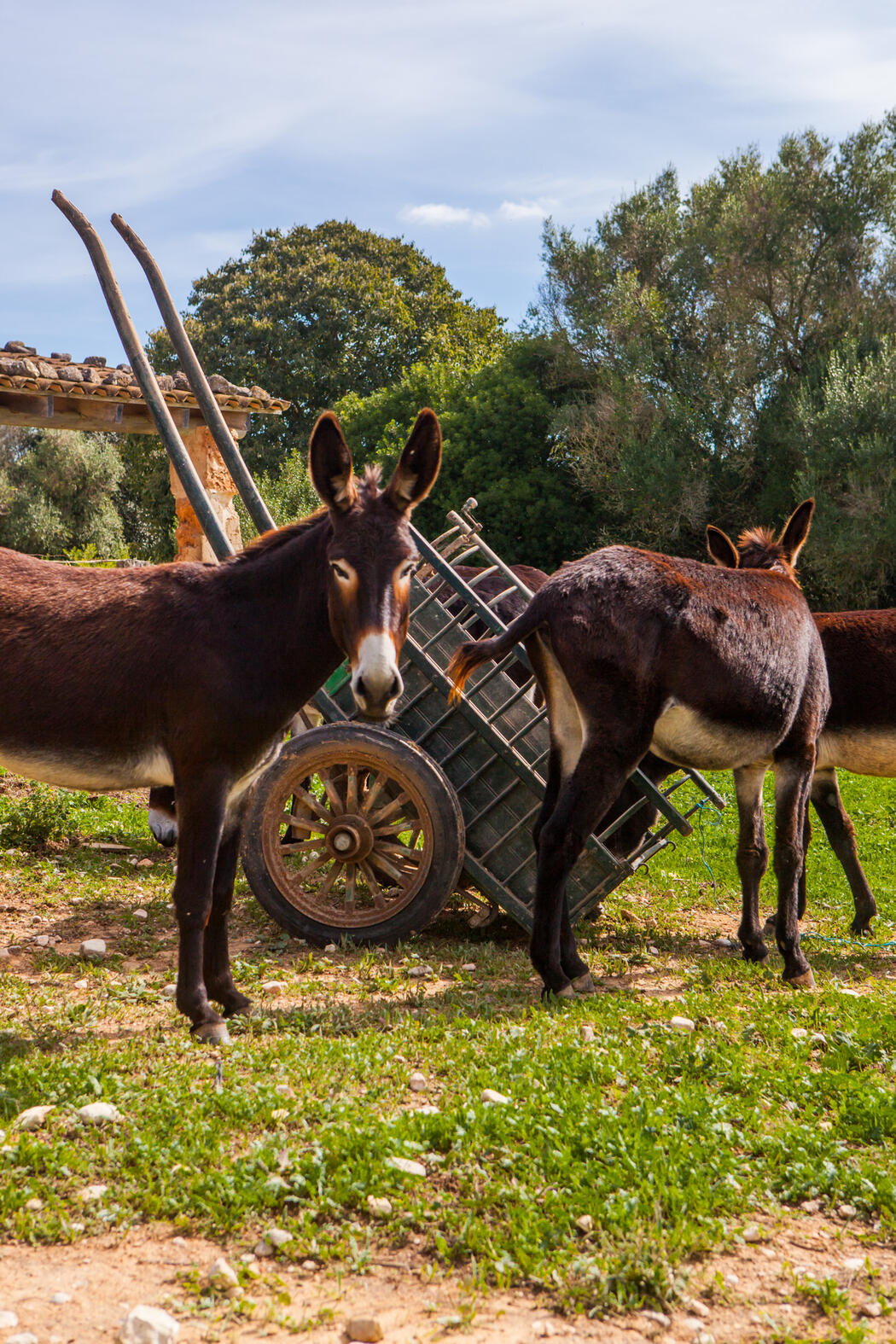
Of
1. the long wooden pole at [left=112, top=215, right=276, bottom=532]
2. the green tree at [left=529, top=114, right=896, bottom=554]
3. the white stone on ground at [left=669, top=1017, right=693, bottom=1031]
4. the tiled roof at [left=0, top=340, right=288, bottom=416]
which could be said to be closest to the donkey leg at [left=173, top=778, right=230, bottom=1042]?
the white stone on ground at [left=669, top=1017, right=693, bottom=1031]

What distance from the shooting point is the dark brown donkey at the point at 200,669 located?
4.16m

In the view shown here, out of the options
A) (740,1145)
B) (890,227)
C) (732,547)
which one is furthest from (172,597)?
(890,227)

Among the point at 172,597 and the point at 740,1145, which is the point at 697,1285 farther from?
the point at 172,597

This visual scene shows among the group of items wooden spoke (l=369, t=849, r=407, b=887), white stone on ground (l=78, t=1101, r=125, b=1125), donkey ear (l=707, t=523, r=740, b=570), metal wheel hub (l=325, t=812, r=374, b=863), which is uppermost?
donkey ear (l=707, t=523, r=740, b=570)

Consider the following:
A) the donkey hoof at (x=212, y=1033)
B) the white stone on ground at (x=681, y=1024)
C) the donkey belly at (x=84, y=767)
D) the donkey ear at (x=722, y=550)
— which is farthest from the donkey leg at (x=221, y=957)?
the donkey ear at (x=722, y=550)

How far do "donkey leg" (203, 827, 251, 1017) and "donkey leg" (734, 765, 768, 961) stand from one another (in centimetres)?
297

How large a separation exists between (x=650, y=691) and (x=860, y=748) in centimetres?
253

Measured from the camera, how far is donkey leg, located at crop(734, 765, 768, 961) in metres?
6.07

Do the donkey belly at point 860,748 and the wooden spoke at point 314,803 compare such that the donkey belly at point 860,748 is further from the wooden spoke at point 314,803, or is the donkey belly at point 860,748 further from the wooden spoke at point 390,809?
the wooden spoke at point 314,803

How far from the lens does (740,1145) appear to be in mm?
3439

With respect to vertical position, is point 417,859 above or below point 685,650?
below

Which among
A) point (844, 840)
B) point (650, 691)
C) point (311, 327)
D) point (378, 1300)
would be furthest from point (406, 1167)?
point (311, 327)

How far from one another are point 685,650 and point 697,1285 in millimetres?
3142

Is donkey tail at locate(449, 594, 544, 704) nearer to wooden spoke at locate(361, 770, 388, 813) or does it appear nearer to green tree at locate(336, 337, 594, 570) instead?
wooden spoke at locate(361, 770, 388, 813)
